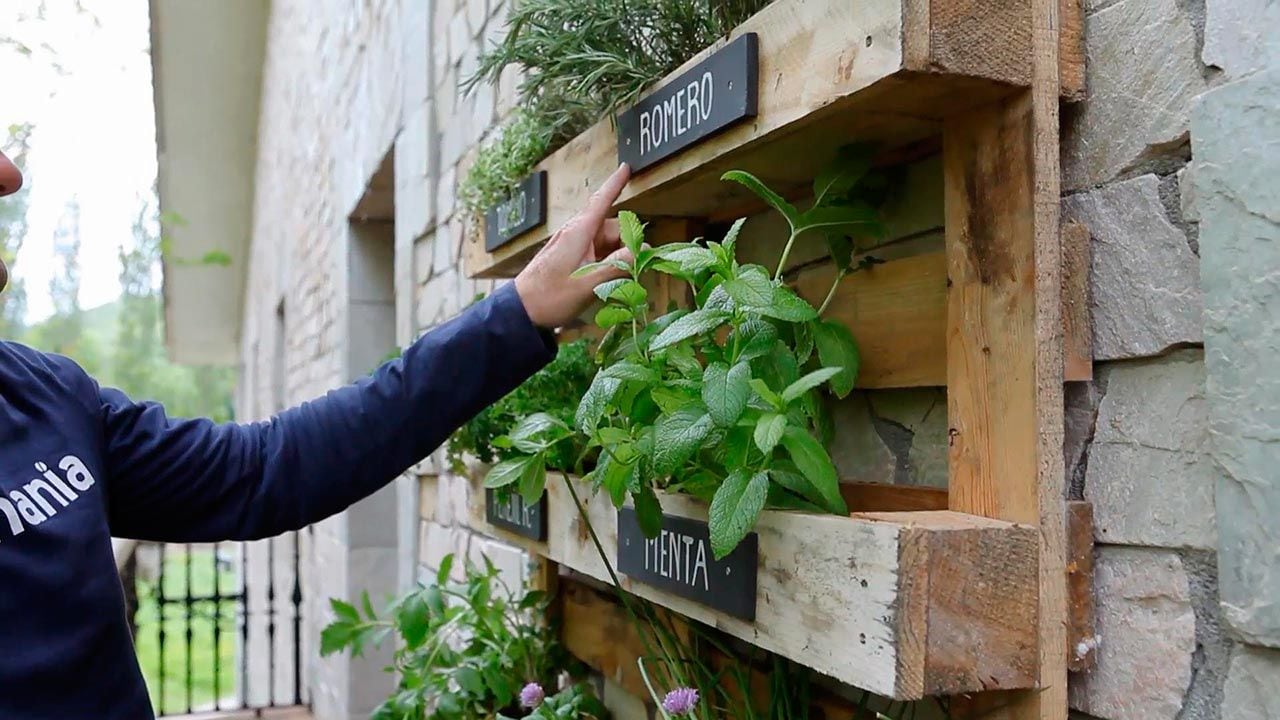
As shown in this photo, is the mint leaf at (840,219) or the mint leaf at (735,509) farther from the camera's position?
the mint leaf at (840,219)

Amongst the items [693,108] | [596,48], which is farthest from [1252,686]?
[596,48]

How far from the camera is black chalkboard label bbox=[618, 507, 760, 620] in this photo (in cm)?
92

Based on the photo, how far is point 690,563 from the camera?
3.30 feet

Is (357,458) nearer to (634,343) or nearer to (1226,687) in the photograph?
(634,343)

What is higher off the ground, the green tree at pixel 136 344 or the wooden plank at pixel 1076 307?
the green tree at pixel 136 344

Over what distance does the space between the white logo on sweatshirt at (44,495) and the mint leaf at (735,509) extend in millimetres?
823

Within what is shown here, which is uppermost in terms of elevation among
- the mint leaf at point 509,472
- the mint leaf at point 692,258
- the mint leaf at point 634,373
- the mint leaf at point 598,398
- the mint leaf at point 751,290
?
the mint leaf at point 692,258

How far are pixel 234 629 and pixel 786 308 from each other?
644cm

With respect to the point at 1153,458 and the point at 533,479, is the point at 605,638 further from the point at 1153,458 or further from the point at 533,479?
the point at 1153,458

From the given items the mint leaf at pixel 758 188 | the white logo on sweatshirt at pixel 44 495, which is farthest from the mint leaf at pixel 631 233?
the white logo on sweatshirt at pixel 44 495

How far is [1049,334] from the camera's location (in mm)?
808

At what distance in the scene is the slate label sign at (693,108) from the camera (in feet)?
3.10

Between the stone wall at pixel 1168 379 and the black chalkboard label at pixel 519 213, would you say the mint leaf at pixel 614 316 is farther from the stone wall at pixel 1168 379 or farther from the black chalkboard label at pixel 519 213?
the black chalkboard label at pixel 519 213

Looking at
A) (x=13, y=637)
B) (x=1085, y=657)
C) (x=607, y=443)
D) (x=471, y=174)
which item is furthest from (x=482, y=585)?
(x=1085, y=657)
